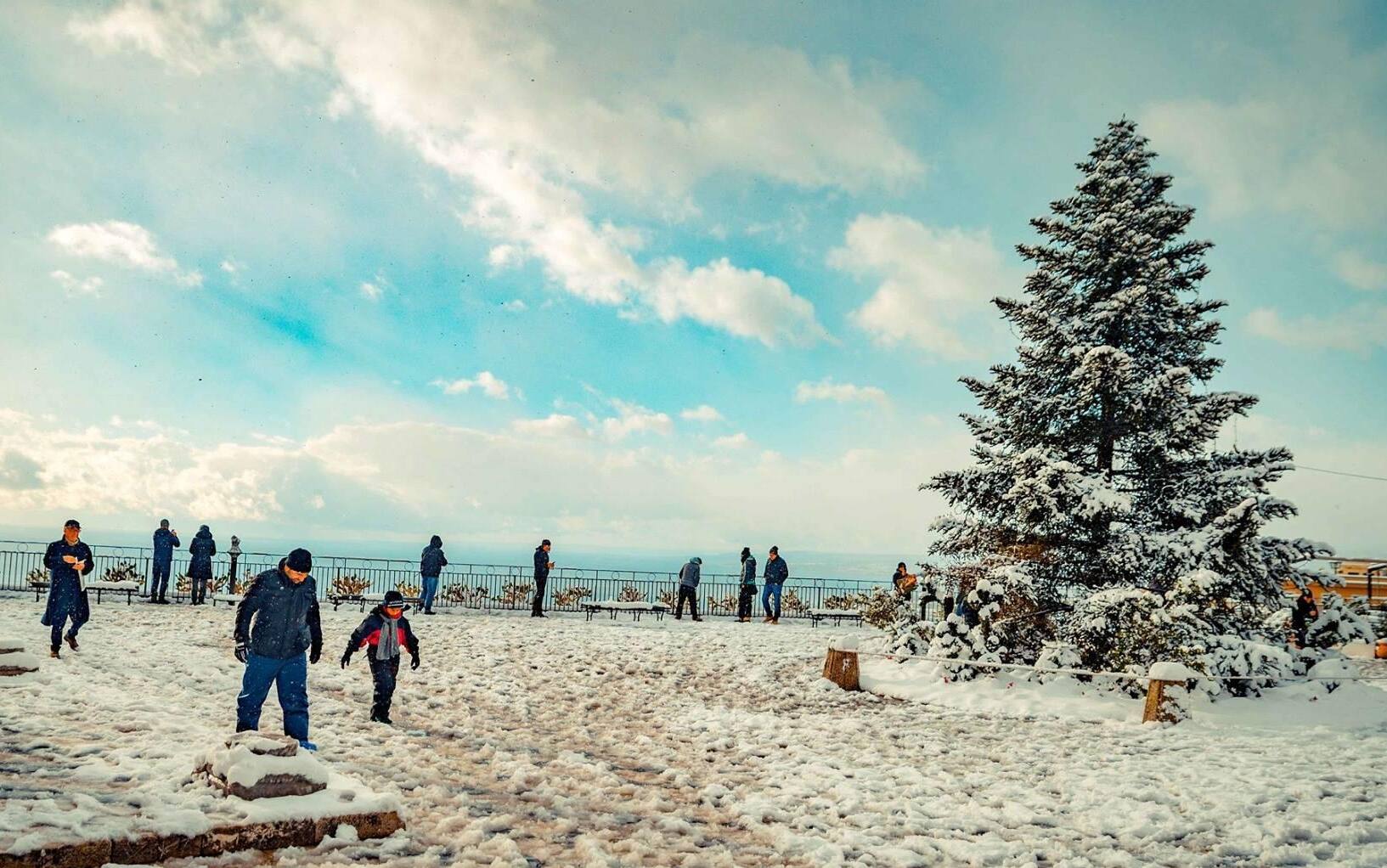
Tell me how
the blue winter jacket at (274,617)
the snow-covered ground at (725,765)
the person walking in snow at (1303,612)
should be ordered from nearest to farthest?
1. the snow-covered ground at (725,765)
2. the blue winter jacket at (274,617)
3. the person walking in snow at (1303,612)

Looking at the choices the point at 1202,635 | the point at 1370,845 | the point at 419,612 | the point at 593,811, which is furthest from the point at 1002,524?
the point at 419,612

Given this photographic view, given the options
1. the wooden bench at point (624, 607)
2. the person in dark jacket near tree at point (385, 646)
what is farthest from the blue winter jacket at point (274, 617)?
the wooden bench at point (624, 607)

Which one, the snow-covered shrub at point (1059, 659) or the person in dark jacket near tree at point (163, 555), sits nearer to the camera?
the snow-covered shrub at point (1059, 659)

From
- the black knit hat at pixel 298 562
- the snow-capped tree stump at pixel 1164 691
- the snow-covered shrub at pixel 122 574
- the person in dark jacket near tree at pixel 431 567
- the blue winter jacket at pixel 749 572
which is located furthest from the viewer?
the snow-covered shrub at pixel 122 574

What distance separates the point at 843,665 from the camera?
13398 millimetres

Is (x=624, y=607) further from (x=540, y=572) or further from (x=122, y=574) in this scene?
(x=122, y=574)

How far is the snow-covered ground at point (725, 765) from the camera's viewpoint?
19.8ft

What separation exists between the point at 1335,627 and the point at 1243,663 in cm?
288

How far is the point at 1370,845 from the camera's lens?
20.2ft

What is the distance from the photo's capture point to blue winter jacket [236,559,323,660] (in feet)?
24.8

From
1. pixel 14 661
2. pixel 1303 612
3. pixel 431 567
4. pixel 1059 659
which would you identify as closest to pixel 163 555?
pixel 431 567

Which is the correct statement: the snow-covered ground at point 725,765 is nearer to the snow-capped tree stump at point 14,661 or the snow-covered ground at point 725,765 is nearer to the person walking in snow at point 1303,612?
the snow-capped tree stump at point 14,661

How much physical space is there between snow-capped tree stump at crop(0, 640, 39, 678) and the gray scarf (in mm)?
4823

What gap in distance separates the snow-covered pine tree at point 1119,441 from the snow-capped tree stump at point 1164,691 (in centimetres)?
137
